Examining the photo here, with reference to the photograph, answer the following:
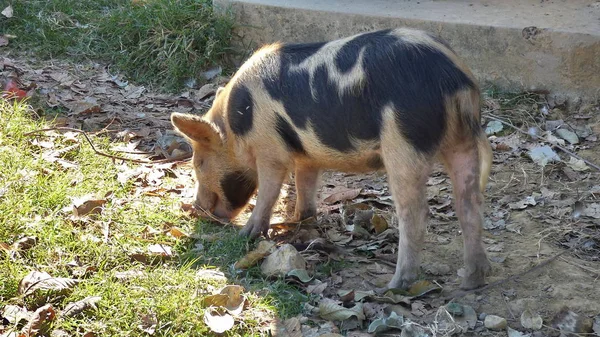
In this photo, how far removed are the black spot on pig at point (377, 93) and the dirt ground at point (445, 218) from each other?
919mm

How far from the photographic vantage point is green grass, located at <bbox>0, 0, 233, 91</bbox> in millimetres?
8664

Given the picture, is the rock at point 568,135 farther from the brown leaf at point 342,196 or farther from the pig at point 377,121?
the pig at point 377,121

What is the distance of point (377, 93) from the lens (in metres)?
4.80

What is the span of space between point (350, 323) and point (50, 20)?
20.7ft

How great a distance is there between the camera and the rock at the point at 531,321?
4570 millimetres

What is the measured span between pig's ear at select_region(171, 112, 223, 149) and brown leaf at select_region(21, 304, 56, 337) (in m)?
1.81

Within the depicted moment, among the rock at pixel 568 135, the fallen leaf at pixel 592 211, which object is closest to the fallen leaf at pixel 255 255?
the fallen leaf at pixel 592 211

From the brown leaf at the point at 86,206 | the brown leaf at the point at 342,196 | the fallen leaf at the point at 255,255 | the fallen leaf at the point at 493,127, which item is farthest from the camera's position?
the fallen leaf at the point at 493,127

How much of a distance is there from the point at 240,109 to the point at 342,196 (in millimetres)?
1317

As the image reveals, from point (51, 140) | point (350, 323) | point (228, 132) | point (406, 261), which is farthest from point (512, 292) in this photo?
point (51, 140)

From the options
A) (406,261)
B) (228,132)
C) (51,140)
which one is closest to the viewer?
(406,261)

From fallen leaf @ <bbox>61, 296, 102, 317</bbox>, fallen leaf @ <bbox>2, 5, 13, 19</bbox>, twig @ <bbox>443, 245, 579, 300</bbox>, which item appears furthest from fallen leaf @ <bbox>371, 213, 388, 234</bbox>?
fallen leaf @ <bbox>2, 5, 13, 19</bbox>

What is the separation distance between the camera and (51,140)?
21.9ft

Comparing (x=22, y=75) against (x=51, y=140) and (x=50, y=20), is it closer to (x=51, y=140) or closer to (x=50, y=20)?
(x=50, y=20)
